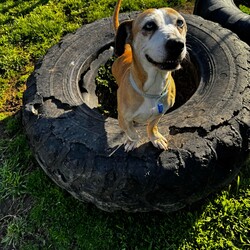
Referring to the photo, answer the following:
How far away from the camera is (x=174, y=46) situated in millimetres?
2533

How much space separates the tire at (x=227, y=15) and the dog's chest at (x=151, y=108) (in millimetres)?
2004

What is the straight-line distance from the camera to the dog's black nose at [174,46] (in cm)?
253

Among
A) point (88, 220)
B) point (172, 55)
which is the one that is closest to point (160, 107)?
point (172, 55)

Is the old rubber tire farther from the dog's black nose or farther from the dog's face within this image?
the dog's black nose

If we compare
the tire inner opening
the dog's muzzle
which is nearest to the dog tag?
the dog's muzzle

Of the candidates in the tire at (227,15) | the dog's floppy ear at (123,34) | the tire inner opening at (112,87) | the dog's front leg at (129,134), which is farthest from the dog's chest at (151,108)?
the tire at (227,15)

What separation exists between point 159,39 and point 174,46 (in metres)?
0.12

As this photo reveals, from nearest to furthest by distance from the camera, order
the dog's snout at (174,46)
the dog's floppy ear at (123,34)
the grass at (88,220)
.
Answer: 1. the dog's snout at (174,46)
2. the dog's floppy ear at (123,34)
3. the grass at (88,220)

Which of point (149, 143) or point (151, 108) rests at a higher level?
point (151, 108)

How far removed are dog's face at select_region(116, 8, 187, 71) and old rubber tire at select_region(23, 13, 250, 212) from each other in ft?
2.56

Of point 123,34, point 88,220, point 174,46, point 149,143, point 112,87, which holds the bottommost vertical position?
point 88,220

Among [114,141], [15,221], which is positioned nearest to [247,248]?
[114,141]

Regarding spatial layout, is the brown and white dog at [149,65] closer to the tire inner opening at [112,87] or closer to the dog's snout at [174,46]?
the dog's snout at [174,46]

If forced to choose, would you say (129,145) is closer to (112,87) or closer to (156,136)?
(156,136)
